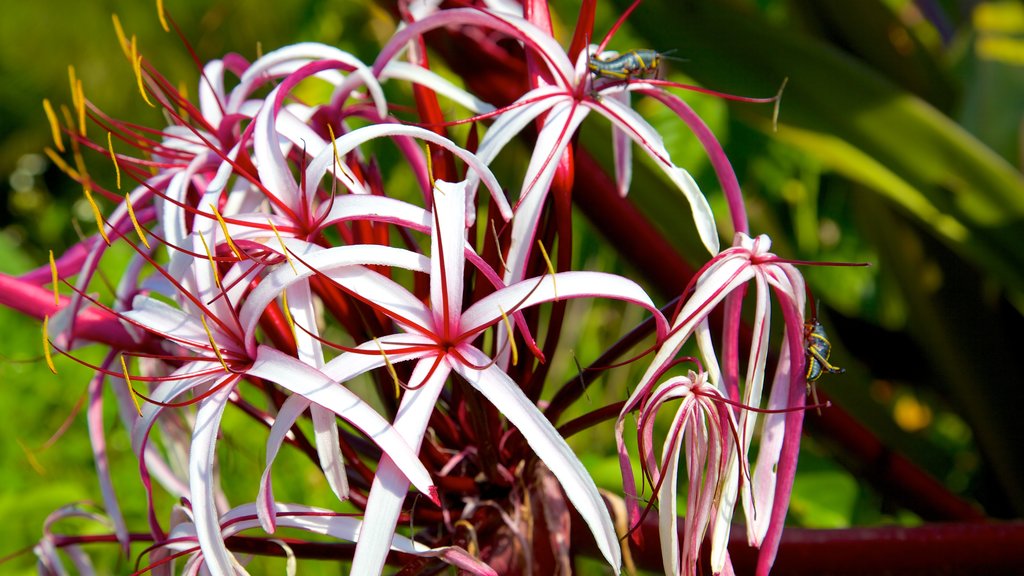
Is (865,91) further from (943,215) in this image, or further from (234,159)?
(234,159)

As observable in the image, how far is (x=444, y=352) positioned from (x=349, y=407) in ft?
0.14

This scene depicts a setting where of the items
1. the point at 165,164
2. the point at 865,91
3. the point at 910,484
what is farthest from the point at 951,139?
the point at 165,164

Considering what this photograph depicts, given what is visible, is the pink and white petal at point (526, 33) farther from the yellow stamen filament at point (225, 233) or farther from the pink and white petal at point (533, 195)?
the yellow stamen filament at point (225, 233)

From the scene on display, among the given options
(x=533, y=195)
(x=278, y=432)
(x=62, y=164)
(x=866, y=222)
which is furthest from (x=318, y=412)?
(x=866, y=222)

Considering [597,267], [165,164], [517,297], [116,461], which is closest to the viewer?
[517,297]

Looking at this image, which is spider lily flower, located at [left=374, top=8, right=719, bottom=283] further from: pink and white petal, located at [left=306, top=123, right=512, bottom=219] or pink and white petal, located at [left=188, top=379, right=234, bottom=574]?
pink and white petal, located at [left=188, top=379, right=234, bottom=574]

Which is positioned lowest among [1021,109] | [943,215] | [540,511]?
[540,511]

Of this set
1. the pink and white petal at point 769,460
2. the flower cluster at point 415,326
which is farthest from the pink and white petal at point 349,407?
the pink and white petal at point 769,460

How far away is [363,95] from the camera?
532mm

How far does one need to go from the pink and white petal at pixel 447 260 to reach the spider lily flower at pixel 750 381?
0.08 metres

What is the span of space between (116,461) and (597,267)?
0.58 meters

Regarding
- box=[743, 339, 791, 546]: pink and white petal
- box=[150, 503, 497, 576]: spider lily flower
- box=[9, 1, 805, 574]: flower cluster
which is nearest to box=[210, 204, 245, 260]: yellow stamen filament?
box=[9, 1, 805, 574]: flower cluster

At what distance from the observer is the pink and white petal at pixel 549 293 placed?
37cm

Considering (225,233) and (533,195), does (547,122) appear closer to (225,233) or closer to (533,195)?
(533,195)
